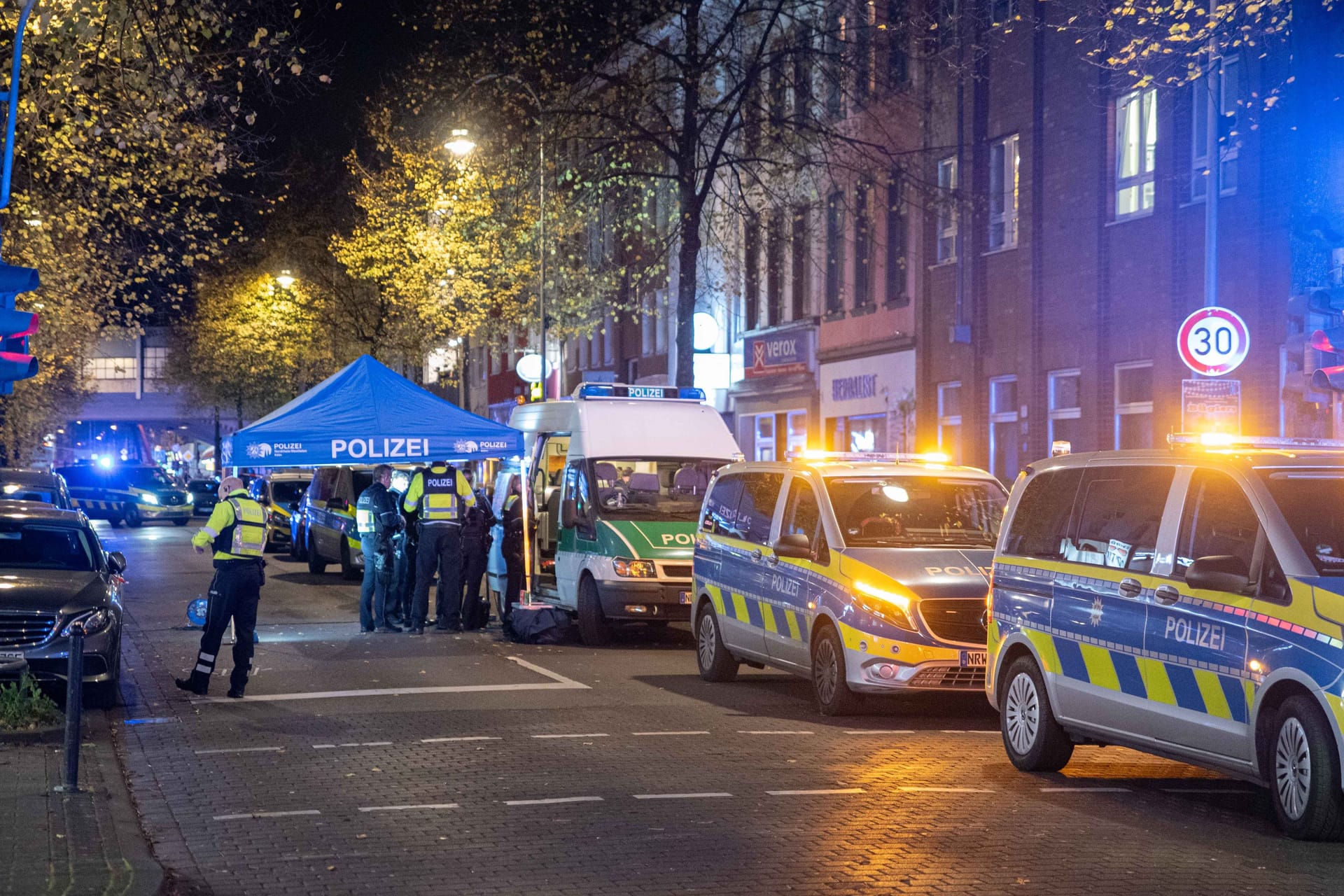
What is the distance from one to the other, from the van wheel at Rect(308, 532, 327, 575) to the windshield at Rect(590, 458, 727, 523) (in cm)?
1281

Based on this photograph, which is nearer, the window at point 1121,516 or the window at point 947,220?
the window at point 1121,516

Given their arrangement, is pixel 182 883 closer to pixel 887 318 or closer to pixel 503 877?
pixel 503 877

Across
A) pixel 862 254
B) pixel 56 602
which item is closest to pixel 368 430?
pixel 56 602

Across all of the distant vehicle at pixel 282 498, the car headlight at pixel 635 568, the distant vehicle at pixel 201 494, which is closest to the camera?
the car headlight at pixel 635 568

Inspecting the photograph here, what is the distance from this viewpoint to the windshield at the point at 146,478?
55.4m

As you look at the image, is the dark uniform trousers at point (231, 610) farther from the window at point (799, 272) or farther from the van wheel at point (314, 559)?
the window at point (799, 272)

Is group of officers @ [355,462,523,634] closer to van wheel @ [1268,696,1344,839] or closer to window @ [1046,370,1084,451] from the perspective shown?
window @ [1046,370,1084,451]

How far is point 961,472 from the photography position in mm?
13992

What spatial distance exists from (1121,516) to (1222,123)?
14.4 meters

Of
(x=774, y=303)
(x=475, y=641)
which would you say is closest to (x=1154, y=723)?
(x=475, y=641)

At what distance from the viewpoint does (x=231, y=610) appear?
1413 cm

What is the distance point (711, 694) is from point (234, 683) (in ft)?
12.3

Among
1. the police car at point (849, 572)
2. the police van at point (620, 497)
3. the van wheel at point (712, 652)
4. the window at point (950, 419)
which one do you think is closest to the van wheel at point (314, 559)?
the police van at point (620, 497)

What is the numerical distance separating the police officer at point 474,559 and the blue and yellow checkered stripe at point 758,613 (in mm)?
5169
